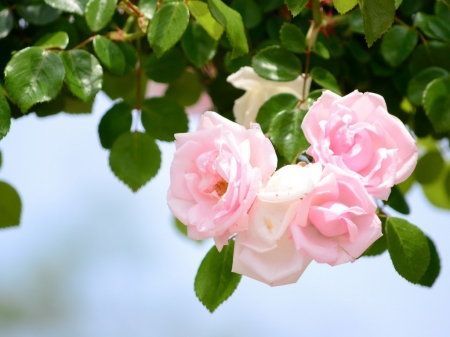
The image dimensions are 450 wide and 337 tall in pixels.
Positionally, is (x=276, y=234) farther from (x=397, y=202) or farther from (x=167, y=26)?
(x=397, y=202)

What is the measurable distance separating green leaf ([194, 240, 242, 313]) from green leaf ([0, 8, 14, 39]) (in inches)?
9.8

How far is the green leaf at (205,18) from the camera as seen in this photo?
434 millimetres

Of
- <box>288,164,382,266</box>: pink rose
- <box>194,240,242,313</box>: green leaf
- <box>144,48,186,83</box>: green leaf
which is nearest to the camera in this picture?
<box>288,164,382,266</box>: pink rose

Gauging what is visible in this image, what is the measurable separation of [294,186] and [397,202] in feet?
0.89

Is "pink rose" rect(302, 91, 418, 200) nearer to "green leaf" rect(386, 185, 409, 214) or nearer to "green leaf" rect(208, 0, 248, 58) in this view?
"green leaf" rect(208, 0, 248, 58)

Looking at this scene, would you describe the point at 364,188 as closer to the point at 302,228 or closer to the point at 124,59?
the point at 302,228

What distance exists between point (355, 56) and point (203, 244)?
27 cm

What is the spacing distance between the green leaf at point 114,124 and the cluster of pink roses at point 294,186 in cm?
18

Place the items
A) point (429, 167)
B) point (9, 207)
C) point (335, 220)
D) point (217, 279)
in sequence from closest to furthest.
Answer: point (335, 220) < point (217, 279) < point (9, 207) < point (429, 167)

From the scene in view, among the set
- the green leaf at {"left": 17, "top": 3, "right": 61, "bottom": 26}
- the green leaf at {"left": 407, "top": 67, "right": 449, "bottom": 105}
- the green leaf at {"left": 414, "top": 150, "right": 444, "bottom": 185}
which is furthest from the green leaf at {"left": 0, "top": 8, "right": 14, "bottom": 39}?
the green leaf at {"left": 414, "top": 150, "right": 444, "bottom": 185}

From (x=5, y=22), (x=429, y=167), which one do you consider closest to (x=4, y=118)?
(x=5, y=22)

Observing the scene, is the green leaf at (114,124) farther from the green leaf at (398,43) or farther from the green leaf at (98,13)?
the green leaf at (398,43)

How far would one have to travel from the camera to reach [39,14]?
499mm

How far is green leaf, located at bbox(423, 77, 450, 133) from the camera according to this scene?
0.45m
